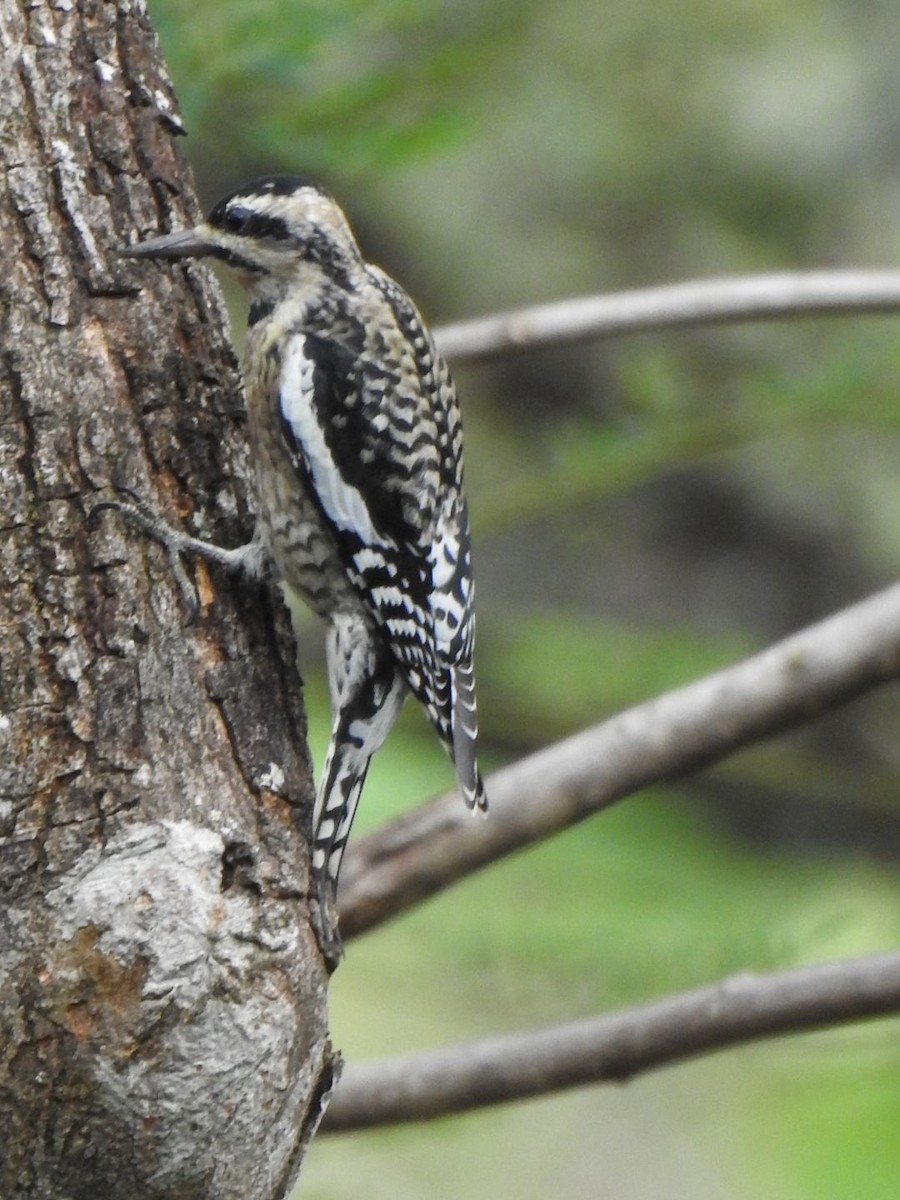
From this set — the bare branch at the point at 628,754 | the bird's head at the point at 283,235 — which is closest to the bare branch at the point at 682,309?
the bird's head at the point at 283,235

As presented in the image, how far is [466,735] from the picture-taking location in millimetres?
2910

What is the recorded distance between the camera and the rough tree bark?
2.25 metres

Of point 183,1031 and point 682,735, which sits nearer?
point 183,1031

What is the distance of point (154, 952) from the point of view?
225cm

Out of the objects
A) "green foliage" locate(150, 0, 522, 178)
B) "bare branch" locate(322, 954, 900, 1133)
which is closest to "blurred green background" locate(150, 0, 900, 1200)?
"green foliage" locate(150, 0, 522, 178)

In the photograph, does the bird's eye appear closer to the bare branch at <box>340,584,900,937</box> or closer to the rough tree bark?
the rough tree bark

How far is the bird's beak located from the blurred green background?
699 millimetres

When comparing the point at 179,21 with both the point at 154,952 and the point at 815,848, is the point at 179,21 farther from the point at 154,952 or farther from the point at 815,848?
the point at 815,848

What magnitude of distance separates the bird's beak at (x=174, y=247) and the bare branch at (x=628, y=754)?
41.8 inches

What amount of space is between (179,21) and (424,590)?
122 cm

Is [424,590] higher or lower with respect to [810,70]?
lower

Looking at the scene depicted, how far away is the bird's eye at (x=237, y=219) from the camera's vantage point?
3.01 meters

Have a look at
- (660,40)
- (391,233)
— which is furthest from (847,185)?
(391,233)

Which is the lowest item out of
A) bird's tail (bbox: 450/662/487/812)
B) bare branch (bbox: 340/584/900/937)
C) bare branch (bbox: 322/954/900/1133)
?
bare branch (bbox: 322/954/900/1133)
